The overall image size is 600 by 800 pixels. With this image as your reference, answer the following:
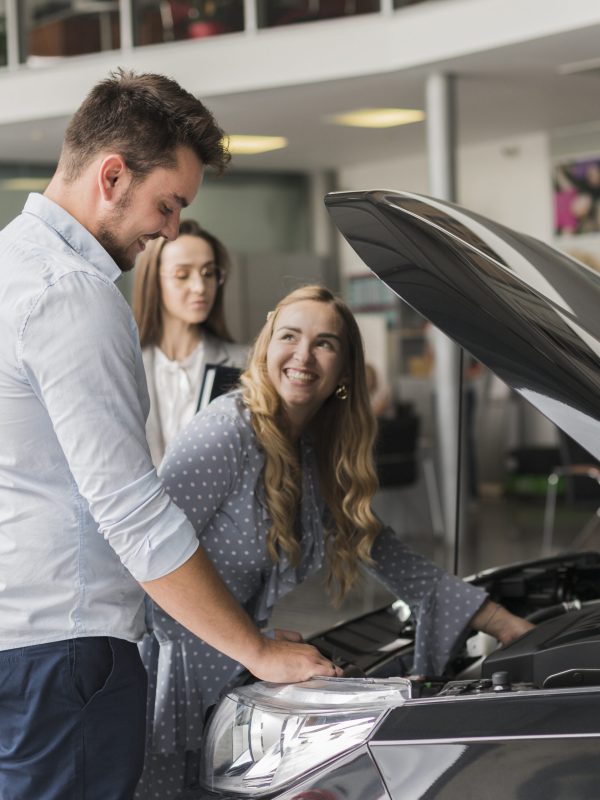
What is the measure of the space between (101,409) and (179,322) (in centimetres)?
226

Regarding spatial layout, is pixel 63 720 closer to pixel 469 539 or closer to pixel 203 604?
pixel 203 604

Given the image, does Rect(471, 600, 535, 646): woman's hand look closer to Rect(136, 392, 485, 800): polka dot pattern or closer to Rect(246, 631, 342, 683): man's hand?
Rect(136, 392, 485, 800): polka dot pattern

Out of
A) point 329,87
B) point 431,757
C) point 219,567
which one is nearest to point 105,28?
point 329,87

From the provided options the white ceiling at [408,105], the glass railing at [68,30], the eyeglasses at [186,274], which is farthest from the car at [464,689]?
Answer: the glass railing at [68,30]

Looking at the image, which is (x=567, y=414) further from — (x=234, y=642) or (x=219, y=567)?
(x=219, y=567)

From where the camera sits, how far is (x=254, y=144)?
1209cm

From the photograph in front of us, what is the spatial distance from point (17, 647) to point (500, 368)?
2.41 ft

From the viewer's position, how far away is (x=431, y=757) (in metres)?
1.32

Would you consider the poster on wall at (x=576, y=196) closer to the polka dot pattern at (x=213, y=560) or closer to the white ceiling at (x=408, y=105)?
the white ceiling at (x=408, y=105)

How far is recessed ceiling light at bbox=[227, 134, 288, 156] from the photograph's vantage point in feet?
38.4

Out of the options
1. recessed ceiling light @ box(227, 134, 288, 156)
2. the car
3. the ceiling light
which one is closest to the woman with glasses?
the car

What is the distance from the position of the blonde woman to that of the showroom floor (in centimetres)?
371

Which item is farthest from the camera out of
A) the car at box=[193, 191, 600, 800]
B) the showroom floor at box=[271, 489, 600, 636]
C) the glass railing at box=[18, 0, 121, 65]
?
the glass railing at box=[18, 0, 121, 65]

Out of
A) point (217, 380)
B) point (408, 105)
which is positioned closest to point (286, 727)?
point (217, 380)
